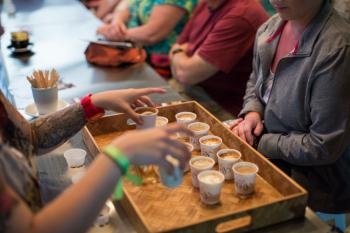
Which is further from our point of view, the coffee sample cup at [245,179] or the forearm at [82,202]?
the coffee sample cup at [245,179]

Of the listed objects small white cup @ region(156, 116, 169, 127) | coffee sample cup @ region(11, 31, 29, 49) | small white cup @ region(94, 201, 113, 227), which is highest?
coffee sample cup @ region(11, 31, 29, 49)

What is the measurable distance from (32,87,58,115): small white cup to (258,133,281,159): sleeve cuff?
820 mm

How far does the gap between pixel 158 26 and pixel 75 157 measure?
1.52 m

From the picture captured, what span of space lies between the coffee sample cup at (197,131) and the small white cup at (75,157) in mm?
358

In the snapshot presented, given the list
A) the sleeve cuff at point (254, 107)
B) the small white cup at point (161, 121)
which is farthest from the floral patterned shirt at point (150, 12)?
the small white cup at point (161, 121)

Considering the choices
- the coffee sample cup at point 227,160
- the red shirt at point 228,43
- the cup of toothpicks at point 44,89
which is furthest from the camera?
the red shirt at point 228,43

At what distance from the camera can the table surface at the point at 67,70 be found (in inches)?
46.3

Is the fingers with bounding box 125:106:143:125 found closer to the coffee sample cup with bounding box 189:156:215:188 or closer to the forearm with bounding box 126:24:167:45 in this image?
the coffee sample cup with bounding box 189:156:215:188

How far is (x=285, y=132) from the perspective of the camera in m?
1.68

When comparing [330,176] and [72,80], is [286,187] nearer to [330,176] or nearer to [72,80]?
[330,176]

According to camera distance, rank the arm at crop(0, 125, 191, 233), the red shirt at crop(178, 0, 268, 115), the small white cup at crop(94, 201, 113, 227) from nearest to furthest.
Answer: the arm at crop(0, 125, 191, 233), the small white cup at crop(94, 201, 113, 227), the red shirt at crop(178, 0, 268, 115)

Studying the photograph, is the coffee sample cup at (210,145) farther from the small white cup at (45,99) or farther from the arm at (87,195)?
the small white cup at (45,99)

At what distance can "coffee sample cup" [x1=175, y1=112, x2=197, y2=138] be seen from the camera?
5.10 ft

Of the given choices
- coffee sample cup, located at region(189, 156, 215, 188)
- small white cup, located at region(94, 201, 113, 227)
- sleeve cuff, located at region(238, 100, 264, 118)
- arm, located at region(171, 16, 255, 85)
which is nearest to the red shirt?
arm, located at region(171, 16, 255, 85)
